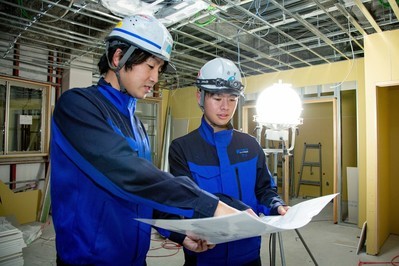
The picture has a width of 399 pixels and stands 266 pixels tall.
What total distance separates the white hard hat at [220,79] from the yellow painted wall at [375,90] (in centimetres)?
248

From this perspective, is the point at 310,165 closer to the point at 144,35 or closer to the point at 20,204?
the point at 20,204

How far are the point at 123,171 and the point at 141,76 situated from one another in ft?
1.39

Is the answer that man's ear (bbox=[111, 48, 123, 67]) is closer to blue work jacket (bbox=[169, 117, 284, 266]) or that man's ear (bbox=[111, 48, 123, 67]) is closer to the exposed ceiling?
blue work jacket (bbox=[169, 117, 284, 266])

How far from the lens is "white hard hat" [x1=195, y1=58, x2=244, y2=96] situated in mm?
1488

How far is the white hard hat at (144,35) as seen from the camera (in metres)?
1.00

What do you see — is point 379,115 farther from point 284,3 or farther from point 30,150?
A: point 30,150

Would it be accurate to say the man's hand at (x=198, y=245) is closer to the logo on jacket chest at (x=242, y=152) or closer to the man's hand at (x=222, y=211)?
the man's hand at (x=222, y=211)

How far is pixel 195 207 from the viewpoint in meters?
0.78

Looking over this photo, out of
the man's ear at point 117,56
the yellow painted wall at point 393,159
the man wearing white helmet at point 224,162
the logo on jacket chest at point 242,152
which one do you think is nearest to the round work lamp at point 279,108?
the man wearing white helmet at point 224,162

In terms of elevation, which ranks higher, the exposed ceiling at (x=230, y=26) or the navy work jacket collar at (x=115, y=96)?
the exposed ceiling at (x=230, y=26)

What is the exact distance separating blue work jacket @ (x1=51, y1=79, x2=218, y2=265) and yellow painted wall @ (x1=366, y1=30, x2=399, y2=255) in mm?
3072

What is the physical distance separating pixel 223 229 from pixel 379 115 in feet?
11.0

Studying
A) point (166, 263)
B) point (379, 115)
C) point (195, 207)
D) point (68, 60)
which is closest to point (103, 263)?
point (195, 207)

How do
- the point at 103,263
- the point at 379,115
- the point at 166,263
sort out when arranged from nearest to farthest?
the point at 103,263 < the point at 166,263 < the point at 379,115
